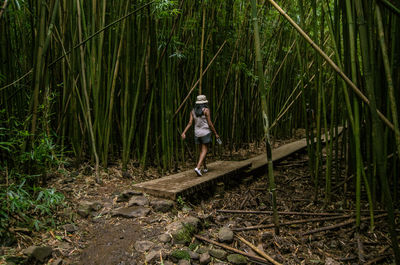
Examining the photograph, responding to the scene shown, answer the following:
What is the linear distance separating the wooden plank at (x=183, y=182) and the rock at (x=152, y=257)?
556 mm

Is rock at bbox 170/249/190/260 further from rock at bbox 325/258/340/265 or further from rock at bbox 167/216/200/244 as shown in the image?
rock at bbox 325/258/340/265

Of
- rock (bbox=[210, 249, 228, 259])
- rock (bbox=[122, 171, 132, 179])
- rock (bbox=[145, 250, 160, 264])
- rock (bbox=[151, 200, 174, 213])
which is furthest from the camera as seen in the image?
rock (bbox=[122, 171, 132, 179])

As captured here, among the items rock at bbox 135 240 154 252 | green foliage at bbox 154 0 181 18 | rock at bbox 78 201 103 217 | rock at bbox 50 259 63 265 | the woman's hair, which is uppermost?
green foliage at bbox 154 0 181 18

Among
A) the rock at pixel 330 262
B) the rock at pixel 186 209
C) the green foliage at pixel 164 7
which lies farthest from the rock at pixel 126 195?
the green foliage at pixel 164 7

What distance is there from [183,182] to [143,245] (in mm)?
818

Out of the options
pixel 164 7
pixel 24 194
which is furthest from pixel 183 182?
pixel 164 7

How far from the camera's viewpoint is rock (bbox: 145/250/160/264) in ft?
4.69

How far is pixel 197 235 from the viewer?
1.72 meters

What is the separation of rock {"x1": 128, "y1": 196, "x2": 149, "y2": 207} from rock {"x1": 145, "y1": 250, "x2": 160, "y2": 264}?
0.54m

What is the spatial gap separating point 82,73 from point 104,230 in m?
1.24

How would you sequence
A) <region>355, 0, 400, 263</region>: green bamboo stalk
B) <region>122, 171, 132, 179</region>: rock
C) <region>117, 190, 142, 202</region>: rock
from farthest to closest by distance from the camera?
<region>122, 171, 132, 179</region>: rock, <region>117, 190, 142, 202</region>: rock, <region>355, 0, 400, 263</region>: green bamboo stalk

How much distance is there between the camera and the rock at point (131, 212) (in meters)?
1.86

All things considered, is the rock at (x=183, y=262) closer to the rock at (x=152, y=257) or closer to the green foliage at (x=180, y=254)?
the green foliage at (x=180, y=254)

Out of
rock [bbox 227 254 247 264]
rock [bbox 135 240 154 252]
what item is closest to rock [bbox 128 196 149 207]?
rock [bbox 135 240 154 252]
